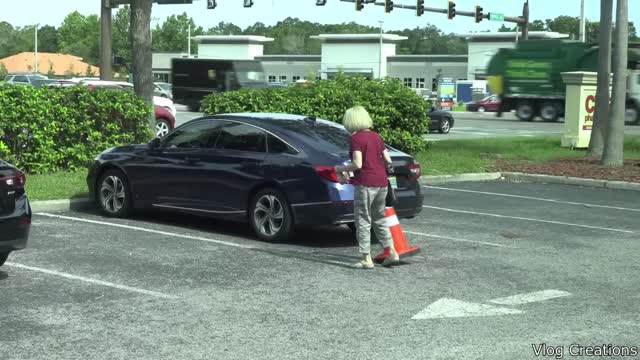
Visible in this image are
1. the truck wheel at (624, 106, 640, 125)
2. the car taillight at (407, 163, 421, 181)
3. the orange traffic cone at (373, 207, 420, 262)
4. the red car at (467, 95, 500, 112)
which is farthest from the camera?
the red car at (467, 95, 500, 112)

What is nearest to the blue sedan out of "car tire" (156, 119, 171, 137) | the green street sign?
"car tire" (156, 119, 171, 137)

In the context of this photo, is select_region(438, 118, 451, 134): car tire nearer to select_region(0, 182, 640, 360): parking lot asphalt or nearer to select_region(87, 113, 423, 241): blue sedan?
select_region(0, 182, 640, 360): parking lot asphalt

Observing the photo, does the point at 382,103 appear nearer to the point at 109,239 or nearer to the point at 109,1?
the point at 109,239

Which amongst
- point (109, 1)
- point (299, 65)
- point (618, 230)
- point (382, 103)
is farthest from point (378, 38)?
point (618, 230)

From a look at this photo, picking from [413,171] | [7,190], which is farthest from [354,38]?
[7,190]

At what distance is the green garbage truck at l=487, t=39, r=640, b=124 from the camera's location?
44.4m

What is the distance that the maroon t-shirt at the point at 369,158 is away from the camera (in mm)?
8492

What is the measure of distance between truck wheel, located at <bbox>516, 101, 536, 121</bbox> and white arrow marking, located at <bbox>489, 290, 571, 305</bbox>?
39562mm

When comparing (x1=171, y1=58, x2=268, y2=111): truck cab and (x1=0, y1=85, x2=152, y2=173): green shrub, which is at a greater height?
(x1=171, y1=58, x2=268, y2=111): truck cab

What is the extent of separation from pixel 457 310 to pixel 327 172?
3013 mm

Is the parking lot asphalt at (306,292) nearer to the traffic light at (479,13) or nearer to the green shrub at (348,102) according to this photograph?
the green shrub at (348,102)

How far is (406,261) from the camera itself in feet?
29.8

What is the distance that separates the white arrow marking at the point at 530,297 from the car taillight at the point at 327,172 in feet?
8.90

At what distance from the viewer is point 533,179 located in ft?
58.3
